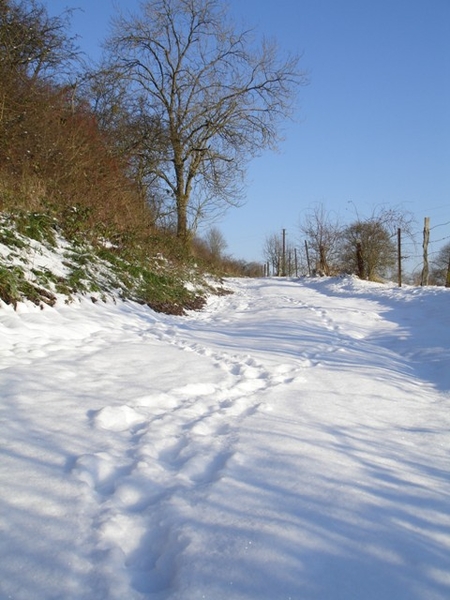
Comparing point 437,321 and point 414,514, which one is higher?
point 437,321

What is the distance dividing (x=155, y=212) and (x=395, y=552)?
16500mm

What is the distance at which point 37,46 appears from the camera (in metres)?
11.1

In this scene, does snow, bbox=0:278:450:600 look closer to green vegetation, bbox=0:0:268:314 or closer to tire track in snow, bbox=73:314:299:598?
tire track in snow, bbox=73:314:299:598

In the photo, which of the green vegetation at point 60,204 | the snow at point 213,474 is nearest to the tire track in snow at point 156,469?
the snow at point 213,474

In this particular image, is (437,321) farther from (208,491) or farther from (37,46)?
(37,46)

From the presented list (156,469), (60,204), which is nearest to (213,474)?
(156,469)

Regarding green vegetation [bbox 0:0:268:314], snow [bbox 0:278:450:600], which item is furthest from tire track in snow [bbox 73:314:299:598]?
green vegetation [bbox 0:0:268:314]

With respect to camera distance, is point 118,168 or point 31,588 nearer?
point 31,588

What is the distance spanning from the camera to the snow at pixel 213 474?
1.58 meters

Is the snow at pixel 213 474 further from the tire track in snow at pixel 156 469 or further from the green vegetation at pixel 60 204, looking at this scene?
the green vegetation at pixel 60 204

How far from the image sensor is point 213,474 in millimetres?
2289

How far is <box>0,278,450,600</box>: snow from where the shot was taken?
158cm

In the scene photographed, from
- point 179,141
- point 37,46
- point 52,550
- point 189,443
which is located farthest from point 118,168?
point 52,550

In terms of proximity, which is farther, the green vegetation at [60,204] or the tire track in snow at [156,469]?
the green vegetation at [60,204]
